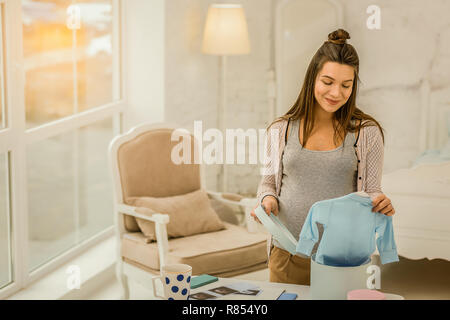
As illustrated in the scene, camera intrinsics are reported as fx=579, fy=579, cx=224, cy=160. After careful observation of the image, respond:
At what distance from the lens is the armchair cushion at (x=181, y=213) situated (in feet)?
8.83

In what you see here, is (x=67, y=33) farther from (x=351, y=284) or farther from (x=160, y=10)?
(x=351, y=284)

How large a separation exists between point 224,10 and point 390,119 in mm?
1397

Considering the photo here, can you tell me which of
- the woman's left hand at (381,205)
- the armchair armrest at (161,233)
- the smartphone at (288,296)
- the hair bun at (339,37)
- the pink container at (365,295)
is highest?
the hair bun at (339,37)

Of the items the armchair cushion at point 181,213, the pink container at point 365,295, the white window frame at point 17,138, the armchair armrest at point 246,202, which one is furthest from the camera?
the armchair armrest at point 246,202

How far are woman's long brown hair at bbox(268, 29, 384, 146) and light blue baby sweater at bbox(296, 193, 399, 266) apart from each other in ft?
1.01

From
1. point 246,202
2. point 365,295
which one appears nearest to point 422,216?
point 246,202

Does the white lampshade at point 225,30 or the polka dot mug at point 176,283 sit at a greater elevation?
the white lampshade at point 225,30

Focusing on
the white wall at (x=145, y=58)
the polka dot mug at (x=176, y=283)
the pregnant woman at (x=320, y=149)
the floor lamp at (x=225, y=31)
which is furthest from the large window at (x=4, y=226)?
the floor lamp at (x=225, y=31)

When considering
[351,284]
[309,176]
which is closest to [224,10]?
[309,176]

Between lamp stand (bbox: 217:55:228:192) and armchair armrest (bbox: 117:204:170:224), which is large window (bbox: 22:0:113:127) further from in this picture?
lamp stand (bbox: 217:55:228:192)

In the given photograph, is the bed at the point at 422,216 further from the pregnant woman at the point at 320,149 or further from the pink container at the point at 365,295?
the pink container at the point at 365,295

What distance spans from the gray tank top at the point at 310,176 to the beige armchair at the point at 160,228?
933mm

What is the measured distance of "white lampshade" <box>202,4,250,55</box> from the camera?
12.4 ft

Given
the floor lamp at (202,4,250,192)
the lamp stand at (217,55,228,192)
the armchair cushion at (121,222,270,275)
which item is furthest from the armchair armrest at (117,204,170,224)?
the lamp stand at (217,55,228,192)
